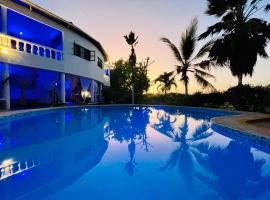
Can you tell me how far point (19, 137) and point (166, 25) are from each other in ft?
56.8

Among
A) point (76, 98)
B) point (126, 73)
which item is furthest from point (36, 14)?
point (126, 73)

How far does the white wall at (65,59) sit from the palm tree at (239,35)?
10043 millimetres

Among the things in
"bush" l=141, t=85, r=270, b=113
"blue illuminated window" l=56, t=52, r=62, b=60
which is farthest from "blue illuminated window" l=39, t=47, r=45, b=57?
"bush" l=141, t=85, r=270, b=113

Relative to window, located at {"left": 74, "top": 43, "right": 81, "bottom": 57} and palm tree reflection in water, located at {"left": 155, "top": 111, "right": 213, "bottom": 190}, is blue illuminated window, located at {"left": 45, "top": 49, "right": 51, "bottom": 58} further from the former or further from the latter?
palm tree reflection in water, located at {"left": 155, "top": 111, "right": 213, "bottom": 190}

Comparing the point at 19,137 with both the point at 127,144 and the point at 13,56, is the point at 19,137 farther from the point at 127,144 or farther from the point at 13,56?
the point at 13,56

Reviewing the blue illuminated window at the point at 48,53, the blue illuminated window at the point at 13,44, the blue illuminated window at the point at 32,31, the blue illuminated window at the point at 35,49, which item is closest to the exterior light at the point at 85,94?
the blue illuminated window at the point at 32,31

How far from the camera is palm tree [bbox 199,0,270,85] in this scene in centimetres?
1329

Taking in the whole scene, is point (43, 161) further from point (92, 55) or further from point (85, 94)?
point (92, 55)

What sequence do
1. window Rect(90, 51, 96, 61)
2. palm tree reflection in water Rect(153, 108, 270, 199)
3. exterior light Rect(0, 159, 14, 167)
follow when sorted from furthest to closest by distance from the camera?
window Rect(90, 51, 96, 61) → exterior light Rect(0, 159, 14, 167) → palm tree reflection in water Rect(153, 108, 270, 199)

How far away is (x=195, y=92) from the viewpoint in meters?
18.6

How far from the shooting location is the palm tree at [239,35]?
13.3m

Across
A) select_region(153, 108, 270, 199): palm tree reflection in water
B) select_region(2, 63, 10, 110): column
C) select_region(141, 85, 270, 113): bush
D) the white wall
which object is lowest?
select_region(153, 108, 270, 199): palm tree reflection in water

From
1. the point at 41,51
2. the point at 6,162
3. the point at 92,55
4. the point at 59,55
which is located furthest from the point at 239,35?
the point at 92,55

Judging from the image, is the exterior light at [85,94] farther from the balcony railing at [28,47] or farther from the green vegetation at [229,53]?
the green vegetation at [229,53]
